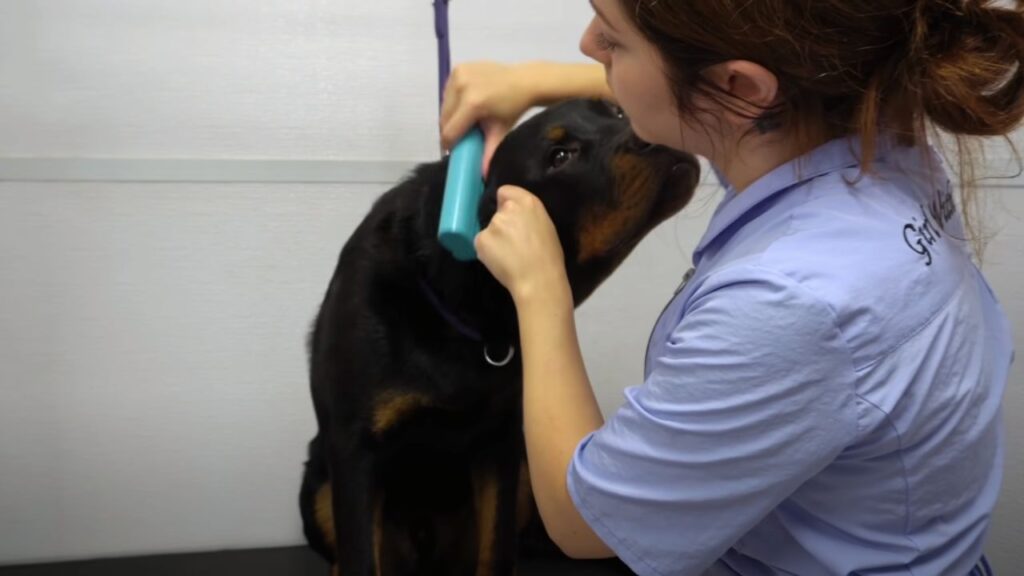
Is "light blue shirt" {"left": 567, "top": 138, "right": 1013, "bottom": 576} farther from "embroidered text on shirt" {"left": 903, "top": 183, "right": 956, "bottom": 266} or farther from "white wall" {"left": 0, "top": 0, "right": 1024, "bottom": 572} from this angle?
"white wall" {"left": 0, "top": 0, "right": 1024, "bottom": 572}

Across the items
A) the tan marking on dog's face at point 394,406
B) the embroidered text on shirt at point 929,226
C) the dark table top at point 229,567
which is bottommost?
the dark table top at point 229,567

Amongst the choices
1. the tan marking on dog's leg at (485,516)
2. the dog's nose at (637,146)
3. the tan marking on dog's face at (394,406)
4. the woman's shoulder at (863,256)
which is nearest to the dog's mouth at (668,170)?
the dog's nose at (637,146)

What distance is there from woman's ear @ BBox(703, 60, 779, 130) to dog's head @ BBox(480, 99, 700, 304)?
0.27 meters

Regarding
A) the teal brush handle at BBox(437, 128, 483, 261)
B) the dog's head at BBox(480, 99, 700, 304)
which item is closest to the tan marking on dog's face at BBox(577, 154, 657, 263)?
the dog's head at BBox(480, 99, 700, 304)

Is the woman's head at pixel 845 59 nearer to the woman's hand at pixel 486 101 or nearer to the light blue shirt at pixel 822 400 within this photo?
the light blue shirt at pixel 822 400

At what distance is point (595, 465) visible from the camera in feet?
2.46

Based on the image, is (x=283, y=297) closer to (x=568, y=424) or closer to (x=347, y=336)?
(x=347, y=336)

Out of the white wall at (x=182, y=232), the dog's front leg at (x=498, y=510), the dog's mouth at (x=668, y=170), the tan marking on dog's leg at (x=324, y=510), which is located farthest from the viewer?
the white wall at (x=182, y=232)

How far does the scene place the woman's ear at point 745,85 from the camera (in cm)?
71

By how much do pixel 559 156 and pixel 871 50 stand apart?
44cm

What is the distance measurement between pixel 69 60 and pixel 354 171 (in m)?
0.52

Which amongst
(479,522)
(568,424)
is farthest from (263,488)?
(568,424)

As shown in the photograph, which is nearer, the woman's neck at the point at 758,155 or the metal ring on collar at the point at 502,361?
the woman's neck at the point at 758,155

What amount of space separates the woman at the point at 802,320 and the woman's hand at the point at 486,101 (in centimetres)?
19
